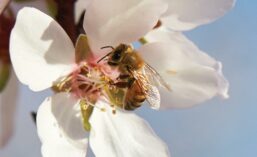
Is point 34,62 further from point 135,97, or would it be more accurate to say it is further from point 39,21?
point 135,97

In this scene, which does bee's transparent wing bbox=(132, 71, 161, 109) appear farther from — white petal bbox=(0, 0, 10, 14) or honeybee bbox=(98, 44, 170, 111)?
white petal bbox=(0, 0, 10, 14)

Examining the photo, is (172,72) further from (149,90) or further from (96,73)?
(96,73)

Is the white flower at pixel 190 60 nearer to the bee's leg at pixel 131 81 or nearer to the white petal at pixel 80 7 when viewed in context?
the bee's leg at pixel 131 81

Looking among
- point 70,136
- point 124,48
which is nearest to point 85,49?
point 124,48

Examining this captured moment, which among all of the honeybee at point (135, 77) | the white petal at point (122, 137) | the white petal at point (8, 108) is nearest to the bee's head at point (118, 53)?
the honeybee at point (135, 77)

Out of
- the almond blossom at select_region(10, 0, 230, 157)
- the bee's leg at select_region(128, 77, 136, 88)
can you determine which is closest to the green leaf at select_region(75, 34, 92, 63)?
the almond blossom at select_region(10, 0, 230, 157)

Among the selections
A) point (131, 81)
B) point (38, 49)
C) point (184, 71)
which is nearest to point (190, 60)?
point (184, 71)

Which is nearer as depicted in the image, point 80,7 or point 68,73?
point 68,73

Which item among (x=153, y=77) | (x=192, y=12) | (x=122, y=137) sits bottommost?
(x=122, y=137)
